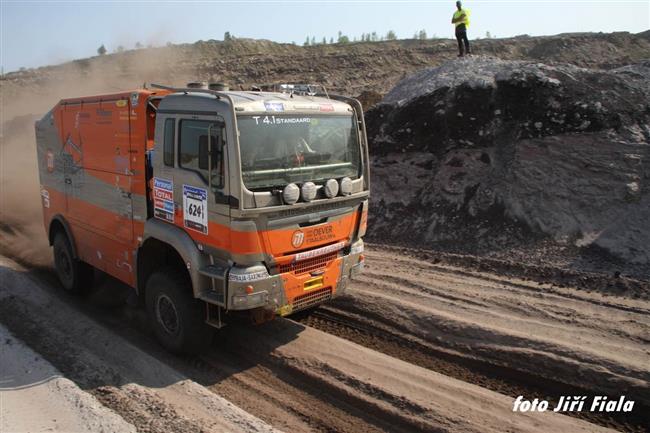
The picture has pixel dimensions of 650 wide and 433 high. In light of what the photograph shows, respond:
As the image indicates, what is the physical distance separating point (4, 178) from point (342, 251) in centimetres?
1652

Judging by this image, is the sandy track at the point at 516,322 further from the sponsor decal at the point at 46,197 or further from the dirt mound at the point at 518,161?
the sponsor decal at the point at 46,197

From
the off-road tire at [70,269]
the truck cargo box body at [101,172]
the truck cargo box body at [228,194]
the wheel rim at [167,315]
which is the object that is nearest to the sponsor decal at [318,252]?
the truck cargo box body at [228,194]

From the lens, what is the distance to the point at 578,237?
8711 mm

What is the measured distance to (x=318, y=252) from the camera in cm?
580

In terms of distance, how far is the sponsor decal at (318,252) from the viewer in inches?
220

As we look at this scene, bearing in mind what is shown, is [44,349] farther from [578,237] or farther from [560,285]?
[578,237]

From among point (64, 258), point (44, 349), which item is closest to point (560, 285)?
point (44, 349)

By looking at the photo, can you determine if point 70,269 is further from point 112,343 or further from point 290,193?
point 290,193

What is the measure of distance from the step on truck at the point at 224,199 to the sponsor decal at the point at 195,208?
0.02m

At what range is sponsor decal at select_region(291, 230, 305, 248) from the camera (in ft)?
18.0

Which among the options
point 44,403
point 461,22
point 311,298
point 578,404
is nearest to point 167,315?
point 44,403

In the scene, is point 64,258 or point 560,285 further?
point 64,258

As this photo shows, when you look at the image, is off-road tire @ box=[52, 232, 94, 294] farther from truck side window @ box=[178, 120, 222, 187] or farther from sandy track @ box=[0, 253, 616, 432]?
truck side window @ box=[178, 120, 222, 187]

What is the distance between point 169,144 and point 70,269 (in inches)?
150
